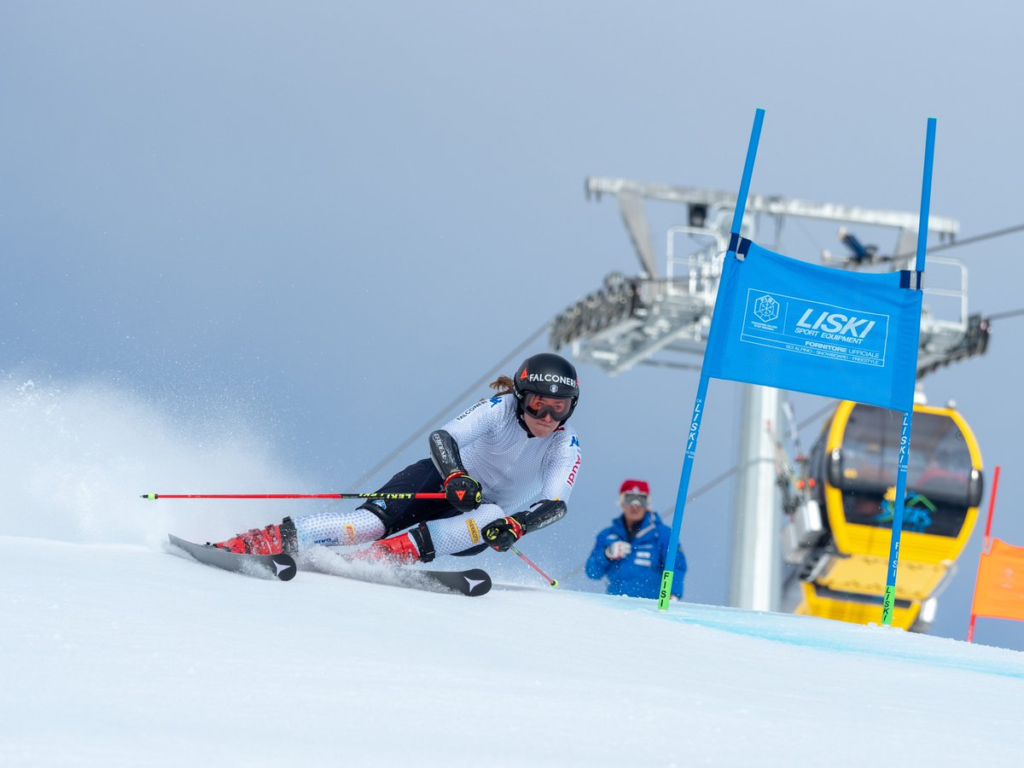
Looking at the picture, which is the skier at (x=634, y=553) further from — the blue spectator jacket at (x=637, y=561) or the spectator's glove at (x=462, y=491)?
the spectator's glove at (x=462, y=491)

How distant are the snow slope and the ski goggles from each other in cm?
110

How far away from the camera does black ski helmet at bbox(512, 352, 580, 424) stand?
505 cm

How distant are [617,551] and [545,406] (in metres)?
2.15

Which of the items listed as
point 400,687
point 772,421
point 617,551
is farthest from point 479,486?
point 772,421

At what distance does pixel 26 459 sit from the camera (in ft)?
18.3

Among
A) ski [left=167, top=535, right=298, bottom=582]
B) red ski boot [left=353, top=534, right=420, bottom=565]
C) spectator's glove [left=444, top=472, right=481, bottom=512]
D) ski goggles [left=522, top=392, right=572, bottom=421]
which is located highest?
ski goggles [left=522, top=392, right=572, bottom=421]

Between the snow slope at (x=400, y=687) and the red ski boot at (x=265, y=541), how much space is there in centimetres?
41

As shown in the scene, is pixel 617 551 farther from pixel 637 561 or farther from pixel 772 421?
pixel 772 421

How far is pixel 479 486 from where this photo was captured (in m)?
4.93

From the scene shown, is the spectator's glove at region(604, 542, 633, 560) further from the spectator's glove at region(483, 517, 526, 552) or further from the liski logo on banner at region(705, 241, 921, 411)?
the spectator's glove at region(483, 517, 526, 552)

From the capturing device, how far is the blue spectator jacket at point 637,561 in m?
7.22

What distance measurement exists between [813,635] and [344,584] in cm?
211

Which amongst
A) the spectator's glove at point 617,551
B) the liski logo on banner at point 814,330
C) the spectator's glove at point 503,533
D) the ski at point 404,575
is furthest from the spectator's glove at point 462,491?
the spectator's glove at point 617,551

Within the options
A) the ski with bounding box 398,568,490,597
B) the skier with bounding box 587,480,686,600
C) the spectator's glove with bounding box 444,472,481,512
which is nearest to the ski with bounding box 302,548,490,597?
the ski with bounding box 398,568,490,597
